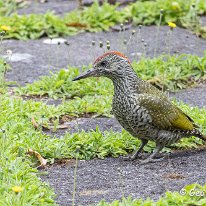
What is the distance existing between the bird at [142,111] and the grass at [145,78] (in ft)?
5.57

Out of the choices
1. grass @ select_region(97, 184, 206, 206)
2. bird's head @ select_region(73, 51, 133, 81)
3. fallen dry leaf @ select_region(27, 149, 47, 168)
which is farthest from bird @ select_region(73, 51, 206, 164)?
grass @ select_region(97, 184, 206, 206)

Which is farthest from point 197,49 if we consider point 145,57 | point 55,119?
point 55,119

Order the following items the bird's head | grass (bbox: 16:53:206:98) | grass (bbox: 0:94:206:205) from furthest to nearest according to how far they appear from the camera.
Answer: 1. grass (bbox: 16:53:206:98)
2. the bird's head
3. grass (bbox: 0:94:206:205)

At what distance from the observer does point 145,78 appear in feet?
30.5

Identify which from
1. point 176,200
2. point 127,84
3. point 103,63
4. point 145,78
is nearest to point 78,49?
point 145,78

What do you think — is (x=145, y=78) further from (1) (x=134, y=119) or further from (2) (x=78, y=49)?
(1) (x=134, y=119)

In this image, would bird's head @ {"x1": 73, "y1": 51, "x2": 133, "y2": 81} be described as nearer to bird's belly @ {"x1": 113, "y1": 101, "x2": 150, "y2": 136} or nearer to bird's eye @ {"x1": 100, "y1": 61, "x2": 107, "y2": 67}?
bird's eye @ {"x1": 100, "y1": 61, "x2": 107, "y2": 67}


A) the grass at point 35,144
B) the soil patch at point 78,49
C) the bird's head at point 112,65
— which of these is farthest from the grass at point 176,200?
the soil patch at point 78,49

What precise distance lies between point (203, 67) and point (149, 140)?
8.48 ft

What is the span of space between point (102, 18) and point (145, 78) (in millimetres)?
2658

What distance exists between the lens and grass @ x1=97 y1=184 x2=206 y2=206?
545 centimetres

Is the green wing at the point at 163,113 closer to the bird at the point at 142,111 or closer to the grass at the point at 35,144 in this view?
the bird at the point at 142,111

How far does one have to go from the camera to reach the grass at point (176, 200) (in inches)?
215

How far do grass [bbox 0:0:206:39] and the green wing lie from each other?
168 inches
